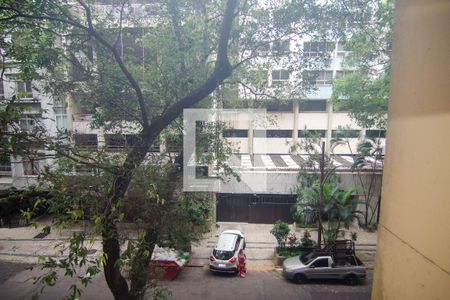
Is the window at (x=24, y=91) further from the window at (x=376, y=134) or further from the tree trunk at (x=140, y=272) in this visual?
the window at (x=376, y=134)

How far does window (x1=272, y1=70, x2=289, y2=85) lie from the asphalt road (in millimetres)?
5621

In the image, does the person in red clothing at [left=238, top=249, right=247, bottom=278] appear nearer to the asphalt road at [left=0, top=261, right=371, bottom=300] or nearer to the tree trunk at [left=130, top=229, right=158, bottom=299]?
the asphalt road at [left=0, top=261, right=371, bottom=300]

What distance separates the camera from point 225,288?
824 cm

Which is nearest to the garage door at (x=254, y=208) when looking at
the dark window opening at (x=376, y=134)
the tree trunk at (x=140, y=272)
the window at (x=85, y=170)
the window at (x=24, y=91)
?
the dark window opening at (x=376, y=134)

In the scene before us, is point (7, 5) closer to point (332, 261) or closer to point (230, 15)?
point (230, 15)

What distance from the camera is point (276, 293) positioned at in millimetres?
7934

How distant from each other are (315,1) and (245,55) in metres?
1.58

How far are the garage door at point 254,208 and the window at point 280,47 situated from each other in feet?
24.5

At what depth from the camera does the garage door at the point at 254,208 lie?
12273mm

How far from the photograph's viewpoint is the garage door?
40.3ft

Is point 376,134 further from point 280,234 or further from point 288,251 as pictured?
point 288,251

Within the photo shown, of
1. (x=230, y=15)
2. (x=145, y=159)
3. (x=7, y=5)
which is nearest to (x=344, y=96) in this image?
(x=230, y=15)

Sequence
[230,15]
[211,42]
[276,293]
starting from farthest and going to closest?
1. [276,293]
2. [211,42]
3. [230,15]

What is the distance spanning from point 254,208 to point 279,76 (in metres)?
6.95
